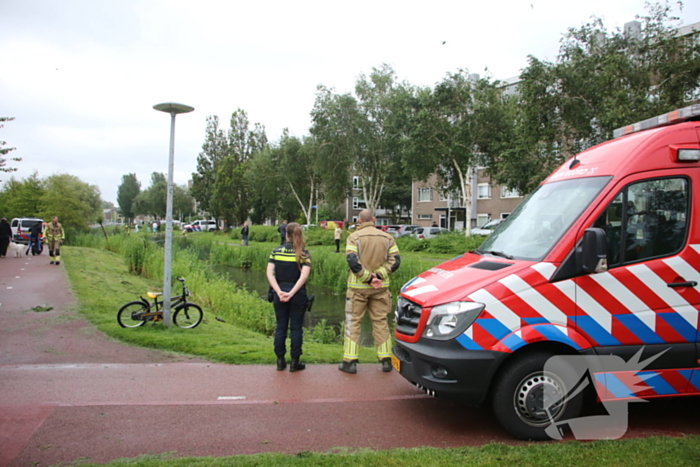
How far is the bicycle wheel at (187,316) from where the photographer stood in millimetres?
9234

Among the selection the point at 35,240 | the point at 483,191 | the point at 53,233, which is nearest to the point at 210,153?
the point at 483,191

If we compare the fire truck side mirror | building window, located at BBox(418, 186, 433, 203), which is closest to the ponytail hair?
the fire truck side mirror

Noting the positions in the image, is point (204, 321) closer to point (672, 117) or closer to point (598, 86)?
point (672, 117)

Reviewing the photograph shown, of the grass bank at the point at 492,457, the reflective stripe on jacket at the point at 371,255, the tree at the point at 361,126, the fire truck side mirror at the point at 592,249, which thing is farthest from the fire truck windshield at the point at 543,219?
the tree at the point at 361,126

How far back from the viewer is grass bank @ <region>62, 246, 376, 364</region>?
24.1 feet

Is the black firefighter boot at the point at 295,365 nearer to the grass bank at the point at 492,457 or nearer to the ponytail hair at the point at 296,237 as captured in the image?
the ponytail hair at the point at 296,237

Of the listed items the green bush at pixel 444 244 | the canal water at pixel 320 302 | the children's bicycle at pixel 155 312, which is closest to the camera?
the children's bicycle at pixel 155 312

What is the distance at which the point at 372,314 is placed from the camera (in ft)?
21.7

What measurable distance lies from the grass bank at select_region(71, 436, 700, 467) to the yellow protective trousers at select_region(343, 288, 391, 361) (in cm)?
241

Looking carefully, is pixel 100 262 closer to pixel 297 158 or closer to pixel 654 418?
pixel 654 418

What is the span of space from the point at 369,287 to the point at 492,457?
286 cm

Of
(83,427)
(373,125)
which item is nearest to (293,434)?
(83,427)

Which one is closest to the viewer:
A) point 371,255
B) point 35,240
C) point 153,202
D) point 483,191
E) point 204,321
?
point 371,255

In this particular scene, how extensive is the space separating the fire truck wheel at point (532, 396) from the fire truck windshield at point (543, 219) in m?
0.93
